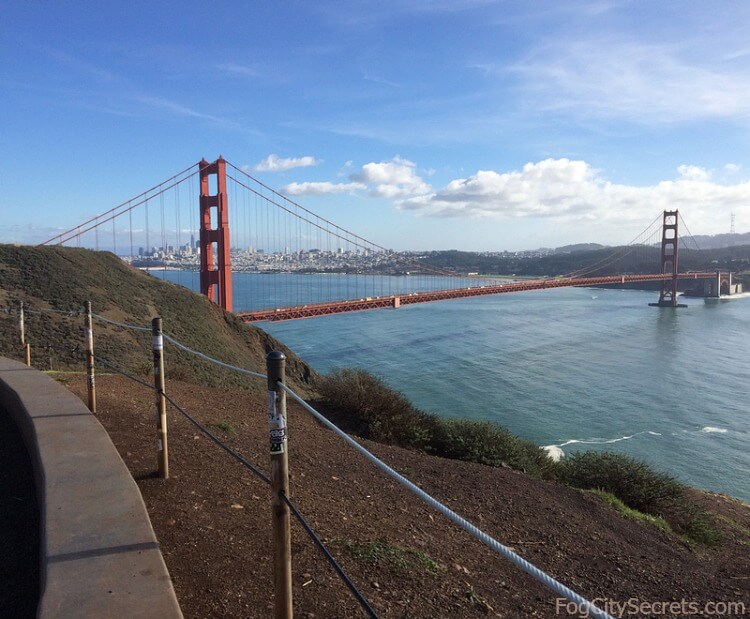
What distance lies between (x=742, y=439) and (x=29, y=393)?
22.8 metres

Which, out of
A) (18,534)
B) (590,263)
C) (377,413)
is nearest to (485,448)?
(377,413)

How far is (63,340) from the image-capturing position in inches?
586

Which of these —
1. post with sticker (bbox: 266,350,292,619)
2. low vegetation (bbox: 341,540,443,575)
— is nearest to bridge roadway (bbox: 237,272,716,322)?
low vegetation (bbox: 341,540,443,575)

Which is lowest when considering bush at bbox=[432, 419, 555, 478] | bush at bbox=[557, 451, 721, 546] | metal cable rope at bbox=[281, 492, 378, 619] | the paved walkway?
bush at bbox=[557, 451, 721, 546]

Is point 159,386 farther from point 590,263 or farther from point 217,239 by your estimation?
point 590,263

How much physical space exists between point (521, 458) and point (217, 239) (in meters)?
22.2

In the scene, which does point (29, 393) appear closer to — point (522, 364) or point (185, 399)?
point (185, 399)

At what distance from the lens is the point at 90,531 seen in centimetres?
254

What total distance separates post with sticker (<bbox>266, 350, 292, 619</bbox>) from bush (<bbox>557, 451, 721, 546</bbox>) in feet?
24.0

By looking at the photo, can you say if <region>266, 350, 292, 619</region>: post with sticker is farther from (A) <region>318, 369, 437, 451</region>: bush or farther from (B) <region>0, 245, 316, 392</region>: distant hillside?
(B) <region>0, 245, 316, 392</region>: distant hillside

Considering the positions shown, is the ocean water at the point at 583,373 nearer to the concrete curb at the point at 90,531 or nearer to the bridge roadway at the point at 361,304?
the bridge roadway at the point at 361,304

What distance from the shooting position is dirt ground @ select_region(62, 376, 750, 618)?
9.25ft

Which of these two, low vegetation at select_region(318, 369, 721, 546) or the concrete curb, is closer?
the concrete curb

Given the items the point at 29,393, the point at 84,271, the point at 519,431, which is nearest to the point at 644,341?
the point at 519,431
